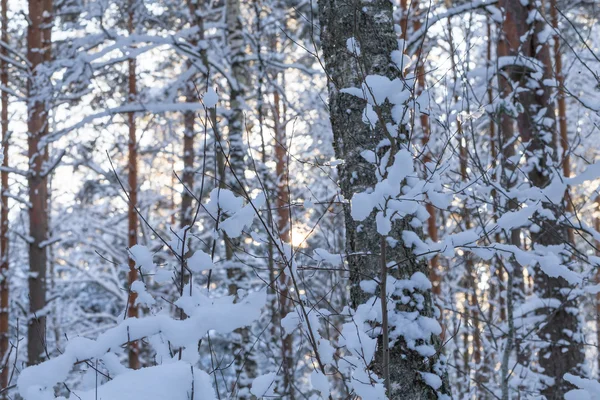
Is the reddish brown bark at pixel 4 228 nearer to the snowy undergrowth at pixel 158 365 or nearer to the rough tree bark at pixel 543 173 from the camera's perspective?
the rough tree bark at pixel 543 173

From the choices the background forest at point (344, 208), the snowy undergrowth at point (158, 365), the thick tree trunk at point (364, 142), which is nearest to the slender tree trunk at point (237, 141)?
the background forest at point (344, 208)

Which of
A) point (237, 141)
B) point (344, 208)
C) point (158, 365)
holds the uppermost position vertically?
point (237, 141)

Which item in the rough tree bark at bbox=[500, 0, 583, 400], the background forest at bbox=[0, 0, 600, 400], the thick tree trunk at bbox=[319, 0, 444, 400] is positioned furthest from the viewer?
the rough tree bark at bbox=[500, 0, 583, 400]

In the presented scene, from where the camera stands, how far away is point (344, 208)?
2615mm

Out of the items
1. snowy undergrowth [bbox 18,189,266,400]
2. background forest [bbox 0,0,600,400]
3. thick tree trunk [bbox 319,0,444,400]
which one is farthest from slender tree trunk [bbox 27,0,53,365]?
snowy undergrowth [bbox 18,189,266,400]

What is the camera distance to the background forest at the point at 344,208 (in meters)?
1.81

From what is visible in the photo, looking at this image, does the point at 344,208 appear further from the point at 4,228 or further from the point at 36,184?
the point at 4,228

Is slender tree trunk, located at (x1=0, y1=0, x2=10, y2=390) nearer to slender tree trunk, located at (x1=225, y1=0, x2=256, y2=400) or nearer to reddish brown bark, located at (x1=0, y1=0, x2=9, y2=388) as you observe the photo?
reddish brown bark, located at (x1=0, y1=0, x2=9, y2=388)

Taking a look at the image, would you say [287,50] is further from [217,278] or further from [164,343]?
[164,343]

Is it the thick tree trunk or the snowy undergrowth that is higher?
the thick tree trunk

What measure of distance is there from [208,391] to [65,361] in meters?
0.40

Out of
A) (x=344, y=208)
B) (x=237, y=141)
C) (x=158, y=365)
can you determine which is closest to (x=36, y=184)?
(x=237, y=141)

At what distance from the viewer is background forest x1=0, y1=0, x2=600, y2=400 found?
1.81m

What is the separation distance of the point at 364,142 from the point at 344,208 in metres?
0.34
